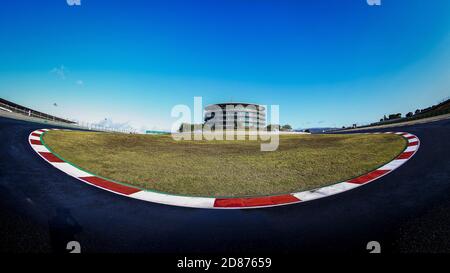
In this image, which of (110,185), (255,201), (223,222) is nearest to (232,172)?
(255,201)

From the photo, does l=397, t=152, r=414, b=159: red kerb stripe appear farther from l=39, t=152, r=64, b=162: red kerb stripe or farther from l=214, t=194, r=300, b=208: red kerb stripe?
l=39, t=152, r=64, b=162: red kerb stripe

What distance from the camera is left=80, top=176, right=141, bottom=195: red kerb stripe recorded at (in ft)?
12.2

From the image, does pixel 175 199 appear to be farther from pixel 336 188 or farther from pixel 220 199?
pixel 336 188

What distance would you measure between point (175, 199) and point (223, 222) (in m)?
1.29

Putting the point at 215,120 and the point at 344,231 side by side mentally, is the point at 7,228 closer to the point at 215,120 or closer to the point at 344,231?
the point at 344,231

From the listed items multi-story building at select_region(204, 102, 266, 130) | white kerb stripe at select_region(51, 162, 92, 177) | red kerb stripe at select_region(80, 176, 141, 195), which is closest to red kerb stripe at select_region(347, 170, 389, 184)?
red kerb stripe at select_region(80, 176, 141, 195)

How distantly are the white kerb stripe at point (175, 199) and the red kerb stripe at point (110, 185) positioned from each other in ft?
0.86

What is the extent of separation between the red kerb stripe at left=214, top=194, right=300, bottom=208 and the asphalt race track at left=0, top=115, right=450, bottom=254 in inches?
10.3

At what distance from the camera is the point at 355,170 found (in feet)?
16.3

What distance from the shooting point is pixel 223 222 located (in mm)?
2588
